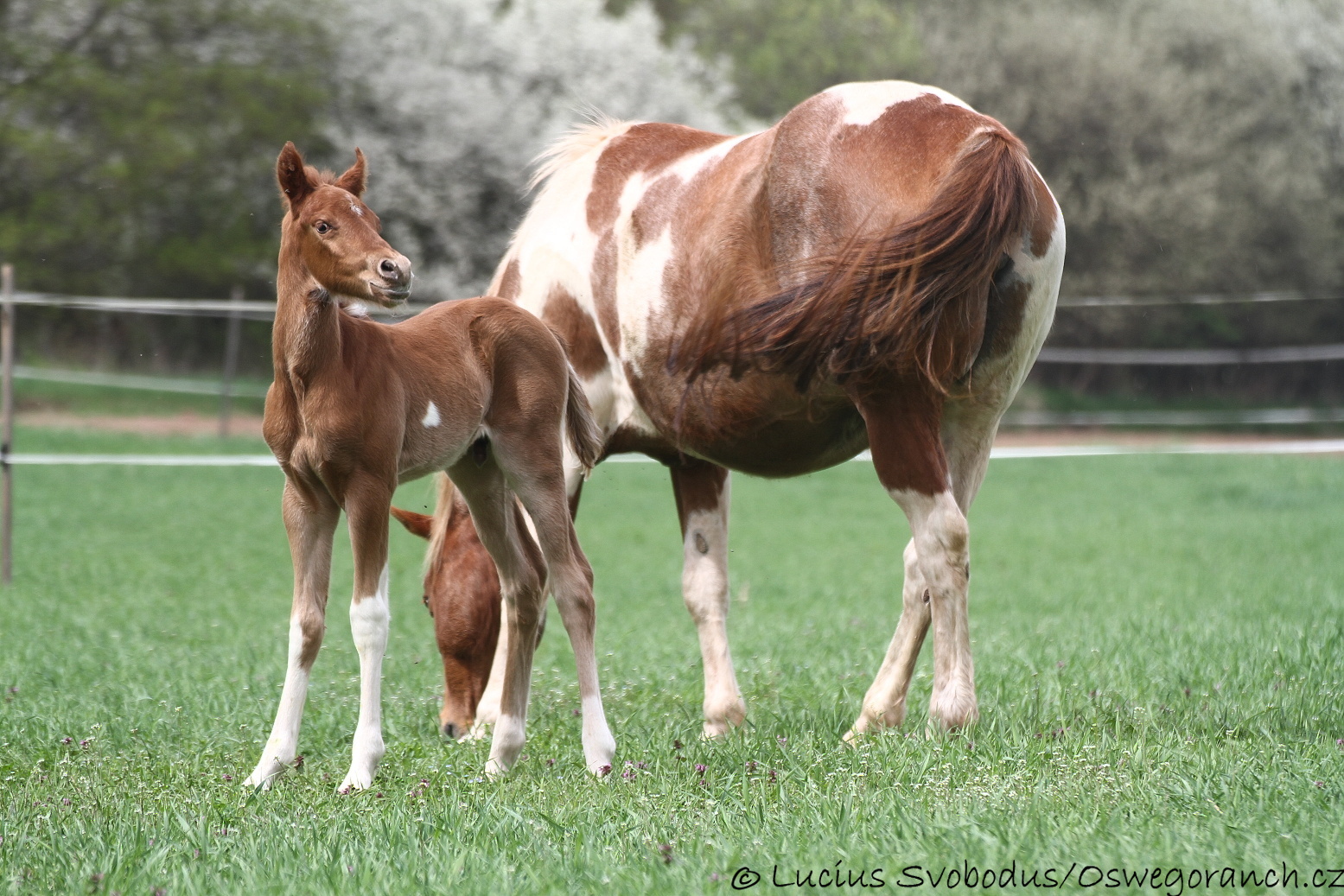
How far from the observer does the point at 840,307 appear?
138 inches

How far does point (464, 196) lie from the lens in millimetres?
24781

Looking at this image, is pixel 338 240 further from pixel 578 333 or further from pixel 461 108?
pixel 461 108

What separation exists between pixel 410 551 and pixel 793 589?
12.7 feet

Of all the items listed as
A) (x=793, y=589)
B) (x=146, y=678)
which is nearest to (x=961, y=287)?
(x=146, y=678)

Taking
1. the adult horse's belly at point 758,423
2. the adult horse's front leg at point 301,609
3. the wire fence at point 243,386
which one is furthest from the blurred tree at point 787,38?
the adult horse's front leg at point 301,609

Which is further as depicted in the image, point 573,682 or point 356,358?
point 573,682

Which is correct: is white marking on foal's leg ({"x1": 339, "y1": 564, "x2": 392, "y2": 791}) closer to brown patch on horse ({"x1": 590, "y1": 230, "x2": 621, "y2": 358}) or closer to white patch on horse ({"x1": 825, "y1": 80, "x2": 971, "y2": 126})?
brown patch on horse ({"x1": 590, "y1": 230, "x2": 621, "y2": 358})

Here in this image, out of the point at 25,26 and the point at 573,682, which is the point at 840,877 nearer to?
the point at 573,682

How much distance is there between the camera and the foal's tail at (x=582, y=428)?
4.07 m

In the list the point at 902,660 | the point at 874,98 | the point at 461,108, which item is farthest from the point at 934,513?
the point at 461,108

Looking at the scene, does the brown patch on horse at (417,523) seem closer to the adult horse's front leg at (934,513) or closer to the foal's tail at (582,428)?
the foal's tail at (582,428)

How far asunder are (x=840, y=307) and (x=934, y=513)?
2.19 ft

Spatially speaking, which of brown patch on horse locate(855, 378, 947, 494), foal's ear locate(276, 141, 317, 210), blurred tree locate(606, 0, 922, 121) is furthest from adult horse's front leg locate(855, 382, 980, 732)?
blurred tree locate(606, 0, 922, 121)

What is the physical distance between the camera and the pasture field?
262 cm
